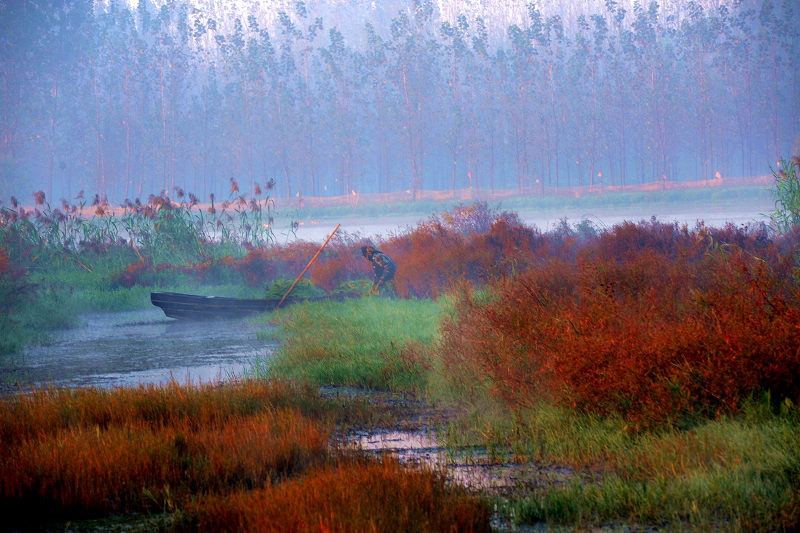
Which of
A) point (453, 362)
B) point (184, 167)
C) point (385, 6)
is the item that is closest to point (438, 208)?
point (184, 167)

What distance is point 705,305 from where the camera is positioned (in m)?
6.38

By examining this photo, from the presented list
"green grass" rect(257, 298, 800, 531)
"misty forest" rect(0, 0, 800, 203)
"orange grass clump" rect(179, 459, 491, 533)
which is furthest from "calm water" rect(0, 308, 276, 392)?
"misty forest" rect(0, 0, 800, 203)

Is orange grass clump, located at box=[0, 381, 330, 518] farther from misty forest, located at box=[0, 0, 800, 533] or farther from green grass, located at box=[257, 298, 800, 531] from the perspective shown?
green grass, located at box=[257, 298, 800, 531]

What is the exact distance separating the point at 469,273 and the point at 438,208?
147ft

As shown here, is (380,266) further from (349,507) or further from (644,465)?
(349,507)

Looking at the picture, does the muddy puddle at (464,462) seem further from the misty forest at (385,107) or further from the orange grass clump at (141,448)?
the misty forest at (385,107)

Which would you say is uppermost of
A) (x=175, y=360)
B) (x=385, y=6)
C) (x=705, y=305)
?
(x=385, y=6)

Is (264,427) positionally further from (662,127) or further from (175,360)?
(662,127)

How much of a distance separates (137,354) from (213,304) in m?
4.33

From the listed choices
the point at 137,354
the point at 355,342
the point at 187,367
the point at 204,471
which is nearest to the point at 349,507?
the point at 204,471

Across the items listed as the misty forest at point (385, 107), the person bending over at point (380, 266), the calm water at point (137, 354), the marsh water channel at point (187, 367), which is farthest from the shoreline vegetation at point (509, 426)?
the misty forest at point (385, 107)

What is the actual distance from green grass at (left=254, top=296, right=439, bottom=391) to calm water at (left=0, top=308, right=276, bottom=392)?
75cm

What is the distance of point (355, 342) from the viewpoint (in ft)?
40.2

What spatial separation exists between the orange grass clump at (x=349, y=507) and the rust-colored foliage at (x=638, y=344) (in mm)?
1957
